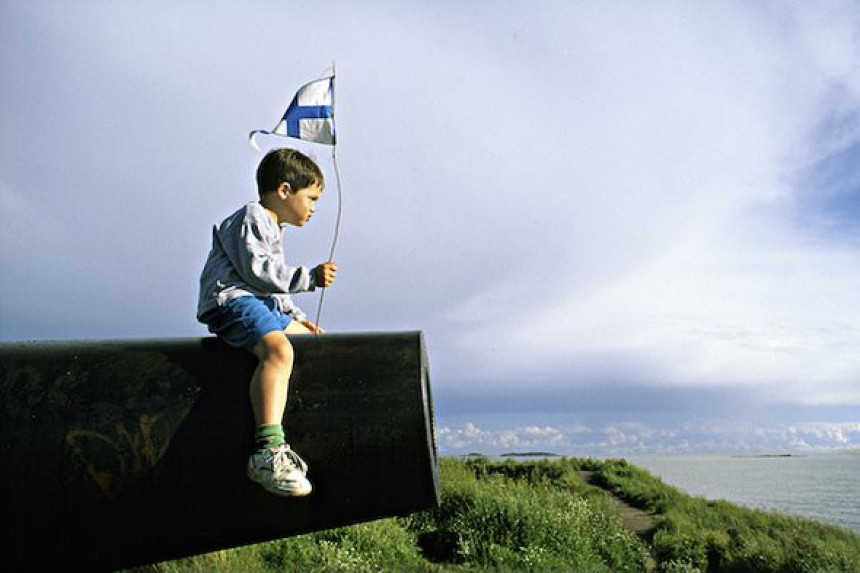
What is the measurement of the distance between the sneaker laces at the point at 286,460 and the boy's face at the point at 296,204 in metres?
1.34

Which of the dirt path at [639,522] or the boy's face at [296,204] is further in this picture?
the dirt path at [639,522]

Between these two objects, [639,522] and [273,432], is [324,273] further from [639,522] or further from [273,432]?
[639,522]

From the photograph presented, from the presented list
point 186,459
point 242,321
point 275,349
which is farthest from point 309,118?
point 186,459

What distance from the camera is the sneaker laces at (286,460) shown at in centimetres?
298

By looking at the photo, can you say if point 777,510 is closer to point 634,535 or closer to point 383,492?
point 634,535

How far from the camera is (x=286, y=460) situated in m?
3.00

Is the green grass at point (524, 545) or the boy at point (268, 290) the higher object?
the boy at point (268, 290)

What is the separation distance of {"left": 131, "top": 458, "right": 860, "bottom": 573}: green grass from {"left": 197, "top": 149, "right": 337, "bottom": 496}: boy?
394 centimetres

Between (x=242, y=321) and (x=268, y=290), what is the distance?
293 mm

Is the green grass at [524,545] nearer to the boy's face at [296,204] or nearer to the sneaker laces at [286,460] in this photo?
the boy's face at [296,204]

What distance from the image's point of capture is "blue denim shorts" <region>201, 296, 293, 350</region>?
332cm

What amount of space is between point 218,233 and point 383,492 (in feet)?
4.83

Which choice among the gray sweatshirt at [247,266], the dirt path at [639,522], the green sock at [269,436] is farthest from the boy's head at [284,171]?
the dirt path at [639,522]

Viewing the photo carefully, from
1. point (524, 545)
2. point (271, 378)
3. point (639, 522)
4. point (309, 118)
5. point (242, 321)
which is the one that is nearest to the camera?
point (271, 378)
